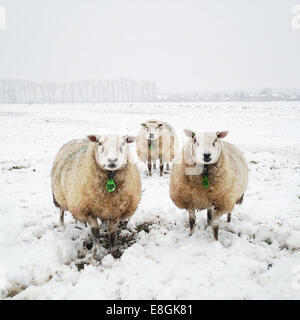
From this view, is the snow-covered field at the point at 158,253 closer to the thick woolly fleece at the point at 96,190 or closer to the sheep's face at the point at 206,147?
the thick woolly fleece at the point at 96,190

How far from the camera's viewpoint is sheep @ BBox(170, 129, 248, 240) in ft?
12.6

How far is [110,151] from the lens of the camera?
11.3 feet

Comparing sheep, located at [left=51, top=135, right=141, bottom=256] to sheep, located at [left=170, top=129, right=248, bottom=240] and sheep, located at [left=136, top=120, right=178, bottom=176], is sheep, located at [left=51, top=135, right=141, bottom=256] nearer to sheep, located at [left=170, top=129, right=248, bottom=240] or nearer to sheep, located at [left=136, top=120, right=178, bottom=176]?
sheep, located at [left=170, top=129, right=248, bottom=240]

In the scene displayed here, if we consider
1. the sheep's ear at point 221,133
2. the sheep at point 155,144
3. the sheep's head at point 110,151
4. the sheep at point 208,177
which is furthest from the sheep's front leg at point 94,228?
the sheep at point 155,144

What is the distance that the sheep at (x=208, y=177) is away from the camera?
3.84 meters

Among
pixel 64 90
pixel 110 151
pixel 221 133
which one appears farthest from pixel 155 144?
pixel 64 90

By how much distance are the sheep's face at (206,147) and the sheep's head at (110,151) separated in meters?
1.08

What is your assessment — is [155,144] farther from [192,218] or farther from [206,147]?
[206,147]

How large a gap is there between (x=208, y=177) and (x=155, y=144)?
477cm

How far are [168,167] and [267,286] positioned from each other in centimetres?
632

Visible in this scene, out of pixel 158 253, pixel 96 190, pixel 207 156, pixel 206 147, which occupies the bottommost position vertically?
pixel 158 253
